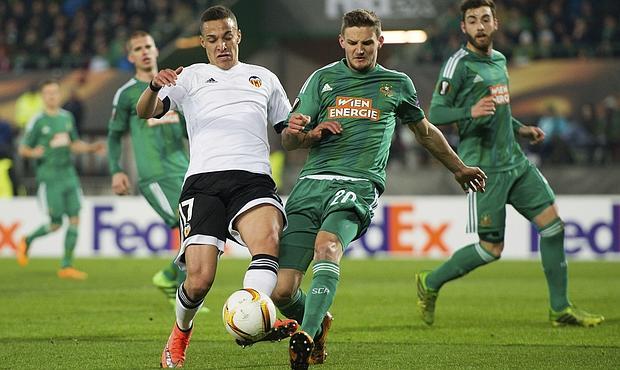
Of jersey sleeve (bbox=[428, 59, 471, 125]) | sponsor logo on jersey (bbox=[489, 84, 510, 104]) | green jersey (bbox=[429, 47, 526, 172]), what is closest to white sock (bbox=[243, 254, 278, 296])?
jersey sleeve (bbox=[428, 59, 471, 125])

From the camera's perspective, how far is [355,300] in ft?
38.4

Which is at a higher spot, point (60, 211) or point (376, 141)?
point (376, 141)

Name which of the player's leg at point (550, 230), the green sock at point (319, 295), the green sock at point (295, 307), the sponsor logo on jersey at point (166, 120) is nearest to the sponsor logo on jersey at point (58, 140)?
the sponsor logo on jersey at point (166, 120)

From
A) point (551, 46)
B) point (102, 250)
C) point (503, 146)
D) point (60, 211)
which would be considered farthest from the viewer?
point (551, 46)

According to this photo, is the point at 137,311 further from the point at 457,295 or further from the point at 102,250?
the point at 102,250

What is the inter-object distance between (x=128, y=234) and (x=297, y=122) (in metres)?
12.9

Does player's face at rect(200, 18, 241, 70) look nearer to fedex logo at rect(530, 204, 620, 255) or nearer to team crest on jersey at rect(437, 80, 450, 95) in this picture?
team crest on jersey at rect(437, 80, 450, 95)

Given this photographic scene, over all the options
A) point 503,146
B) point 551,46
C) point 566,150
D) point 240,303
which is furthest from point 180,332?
point 551,46

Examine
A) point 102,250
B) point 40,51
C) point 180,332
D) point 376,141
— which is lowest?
point 102,250

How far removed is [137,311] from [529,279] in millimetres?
5718

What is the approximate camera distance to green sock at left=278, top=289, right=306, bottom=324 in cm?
720

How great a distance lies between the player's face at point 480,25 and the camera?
30.5 feet

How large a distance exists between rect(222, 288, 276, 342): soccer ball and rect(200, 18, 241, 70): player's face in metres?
1.60

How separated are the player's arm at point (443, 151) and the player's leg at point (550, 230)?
1956mm
